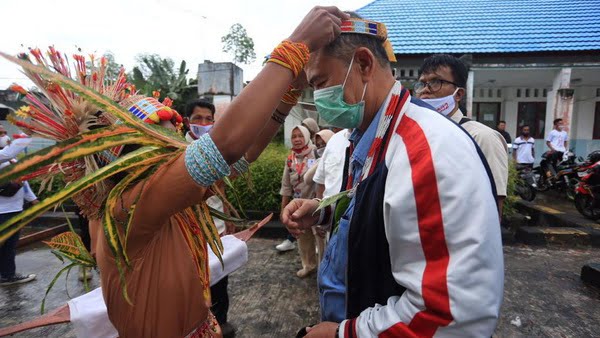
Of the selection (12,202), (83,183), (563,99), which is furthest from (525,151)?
(12,202)

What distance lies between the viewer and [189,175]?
98cm

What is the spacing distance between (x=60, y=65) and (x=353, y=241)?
1.21 metres

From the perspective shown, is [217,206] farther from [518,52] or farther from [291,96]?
[518,52]

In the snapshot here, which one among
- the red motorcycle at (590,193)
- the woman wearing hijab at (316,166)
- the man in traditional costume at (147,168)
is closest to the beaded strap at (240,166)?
the man in traditional costume at (147,168)

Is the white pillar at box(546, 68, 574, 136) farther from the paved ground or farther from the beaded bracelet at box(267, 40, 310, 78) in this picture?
the beaded bracelet at box(267, 40, 310, 78)

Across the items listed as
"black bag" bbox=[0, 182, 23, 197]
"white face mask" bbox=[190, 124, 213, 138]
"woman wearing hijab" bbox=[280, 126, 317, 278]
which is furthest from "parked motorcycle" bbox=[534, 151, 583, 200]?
"black bag" bbox=[0, 182, 23, 197]

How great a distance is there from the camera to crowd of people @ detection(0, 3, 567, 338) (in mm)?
953

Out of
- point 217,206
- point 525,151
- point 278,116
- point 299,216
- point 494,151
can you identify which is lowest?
point 217,206

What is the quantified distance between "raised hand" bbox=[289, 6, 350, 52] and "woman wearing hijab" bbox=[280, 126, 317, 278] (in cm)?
348

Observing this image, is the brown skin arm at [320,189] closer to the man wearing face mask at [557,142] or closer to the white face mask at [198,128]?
the white face mask at [198,128]

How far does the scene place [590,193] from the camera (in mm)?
6398

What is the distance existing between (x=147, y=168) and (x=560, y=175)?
9.28 metres

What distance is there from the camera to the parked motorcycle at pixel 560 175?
7734 millimetres

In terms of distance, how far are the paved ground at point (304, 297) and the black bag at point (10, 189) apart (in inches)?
48.2
